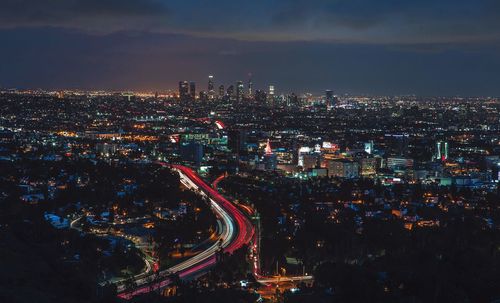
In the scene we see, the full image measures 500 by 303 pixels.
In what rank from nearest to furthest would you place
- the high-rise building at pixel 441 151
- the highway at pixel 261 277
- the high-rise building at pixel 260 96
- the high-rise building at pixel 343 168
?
the highway at pixel 261 277 → the high-rise building at pixel 343 168 → the high-rise building at pixel 441 151 → the high-rise building at pixel 260 96

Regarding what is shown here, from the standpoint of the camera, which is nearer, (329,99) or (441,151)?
(441,151)

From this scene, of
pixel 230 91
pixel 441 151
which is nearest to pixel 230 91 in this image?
pixel 230 91

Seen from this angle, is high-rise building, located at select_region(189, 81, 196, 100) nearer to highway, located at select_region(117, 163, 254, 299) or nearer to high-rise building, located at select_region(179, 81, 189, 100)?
high-rise building, located at select_region(179, 81, 189, 100)

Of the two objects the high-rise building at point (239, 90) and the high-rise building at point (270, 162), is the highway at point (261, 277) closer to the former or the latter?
the high-rise building at point (270, 162)

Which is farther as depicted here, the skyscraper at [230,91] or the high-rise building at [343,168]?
the skyscraper at [230,91]

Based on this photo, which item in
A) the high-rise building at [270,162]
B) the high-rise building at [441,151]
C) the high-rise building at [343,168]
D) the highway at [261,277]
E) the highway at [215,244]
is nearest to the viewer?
the highway at [215,244]

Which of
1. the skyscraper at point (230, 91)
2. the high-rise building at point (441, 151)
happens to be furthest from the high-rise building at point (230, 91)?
the high-rise building at point (441, 151)

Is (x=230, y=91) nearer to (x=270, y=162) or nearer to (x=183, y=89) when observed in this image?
(x=183, y=89)

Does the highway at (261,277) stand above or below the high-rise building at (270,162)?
below

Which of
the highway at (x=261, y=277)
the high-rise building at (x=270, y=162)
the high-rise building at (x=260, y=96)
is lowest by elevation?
the highway at (x=261, y=277)
